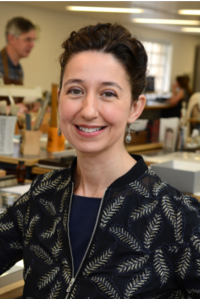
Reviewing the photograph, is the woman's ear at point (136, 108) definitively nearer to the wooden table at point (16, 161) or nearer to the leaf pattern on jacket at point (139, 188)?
the leaf pattern on jacket at point (139, 188)

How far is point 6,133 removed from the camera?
3.26 m

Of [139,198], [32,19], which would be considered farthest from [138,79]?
[32,19]

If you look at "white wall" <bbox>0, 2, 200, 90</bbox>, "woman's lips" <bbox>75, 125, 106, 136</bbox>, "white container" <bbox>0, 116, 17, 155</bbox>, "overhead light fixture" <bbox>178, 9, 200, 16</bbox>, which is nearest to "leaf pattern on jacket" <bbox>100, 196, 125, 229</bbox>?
"woman's lips" <bbox>75, 125, 106, 136</bbox>

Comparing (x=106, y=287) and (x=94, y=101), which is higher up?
(x=94, y=101)

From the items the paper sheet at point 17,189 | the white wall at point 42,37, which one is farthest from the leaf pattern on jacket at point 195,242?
the white wall at point 42,37

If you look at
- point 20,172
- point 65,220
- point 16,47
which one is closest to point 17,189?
point 20,172

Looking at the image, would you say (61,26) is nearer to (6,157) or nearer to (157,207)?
(6,157)

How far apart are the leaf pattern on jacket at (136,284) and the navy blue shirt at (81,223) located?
16cm

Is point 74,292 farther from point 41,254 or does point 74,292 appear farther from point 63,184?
point 63,184

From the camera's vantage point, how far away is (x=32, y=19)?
9070 mm

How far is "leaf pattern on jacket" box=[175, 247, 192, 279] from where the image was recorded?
110 centimetres

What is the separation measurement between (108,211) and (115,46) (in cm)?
48

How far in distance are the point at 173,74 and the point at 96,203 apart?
13.3 metres

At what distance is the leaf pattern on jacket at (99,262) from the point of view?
115 cm
